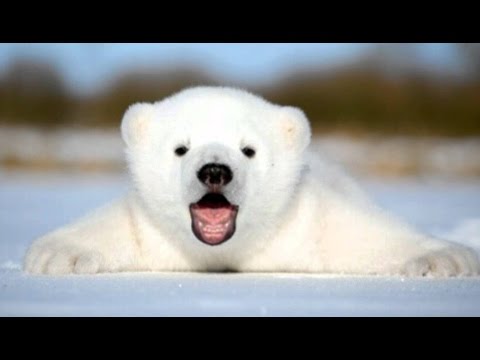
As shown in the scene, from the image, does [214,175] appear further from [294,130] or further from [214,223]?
[294,130]

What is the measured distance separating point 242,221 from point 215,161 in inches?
18.3

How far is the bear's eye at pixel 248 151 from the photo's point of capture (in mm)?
5009

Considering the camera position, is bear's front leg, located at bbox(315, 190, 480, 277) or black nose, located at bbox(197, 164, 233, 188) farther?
bear's front leg, located at bbox(315, 190, 480, 277)

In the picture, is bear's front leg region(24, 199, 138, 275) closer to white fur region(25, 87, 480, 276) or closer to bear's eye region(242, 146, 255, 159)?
white fur region(25, 87, 480, 276)

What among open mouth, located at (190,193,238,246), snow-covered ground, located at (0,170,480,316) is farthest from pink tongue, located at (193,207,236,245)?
snow-covered ground, located at (0,170,480,316)

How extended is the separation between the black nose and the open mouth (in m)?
0.19

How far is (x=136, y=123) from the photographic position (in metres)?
5.31

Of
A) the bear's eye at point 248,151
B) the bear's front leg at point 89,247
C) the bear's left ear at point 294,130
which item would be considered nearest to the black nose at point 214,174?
the bear's eye at point 248,151

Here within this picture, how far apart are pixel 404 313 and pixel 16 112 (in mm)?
16069

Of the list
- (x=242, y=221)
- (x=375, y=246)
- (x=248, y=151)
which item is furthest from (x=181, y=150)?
(x=375, y=246)

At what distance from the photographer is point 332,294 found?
4473 millimetres

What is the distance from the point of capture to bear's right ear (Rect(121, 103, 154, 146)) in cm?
531

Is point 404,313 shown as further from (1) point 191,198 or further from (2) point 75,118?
(2) point 75,118

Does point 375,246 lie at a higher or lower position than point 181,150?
lower
